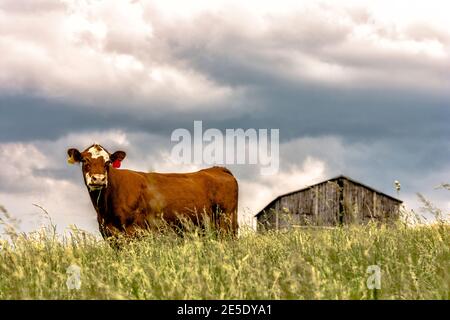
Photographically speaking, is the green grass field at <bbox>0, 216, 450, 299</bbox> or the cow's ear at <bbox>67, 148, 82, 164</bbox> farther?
the cow's ear at <bbox>67, 148, 82, 164</bbox>

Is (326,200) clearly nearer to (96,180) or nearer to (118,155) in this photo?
(118,155)

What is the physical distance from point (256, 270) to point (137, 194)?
19.7 feet

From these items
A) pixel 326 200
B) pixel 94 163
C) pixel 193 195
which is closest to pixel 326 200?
pixel 326 200

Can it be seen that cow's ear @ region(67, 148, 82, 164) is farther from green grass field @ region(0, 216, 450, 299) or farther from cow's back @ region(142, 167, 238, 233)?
green grass field @ region(0, 216, 450, 299)

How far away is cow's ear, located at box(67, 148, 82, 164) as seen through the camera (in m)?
10.6

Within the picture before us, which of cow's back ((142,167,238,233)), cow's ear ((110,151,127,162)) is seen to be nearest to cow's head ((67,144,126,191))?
cow's ear ((110,151,127,162))

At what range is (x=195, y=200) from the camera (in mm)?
12484

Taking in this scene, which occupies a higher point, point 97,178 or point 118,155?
point 118,155

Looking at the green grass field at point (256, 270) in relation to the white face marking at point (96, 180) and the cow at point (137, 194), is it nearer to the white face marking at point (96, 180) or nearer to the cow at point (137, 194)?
the white face marking at point (96, 180)

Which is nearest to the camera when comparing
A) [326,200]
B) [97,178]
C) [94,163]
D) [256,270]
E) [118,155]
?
[256,270]

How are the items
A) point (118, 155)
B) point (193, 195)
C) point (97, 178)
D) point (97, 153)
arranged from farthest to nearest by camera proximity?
point (193, 195) → point (118, 155) → point (97, 153) → point (97, 178)

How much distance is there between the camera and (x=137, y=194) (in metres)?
11.4

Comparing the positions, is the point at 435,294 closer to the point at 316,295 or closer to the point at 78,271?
the point at 316,295
